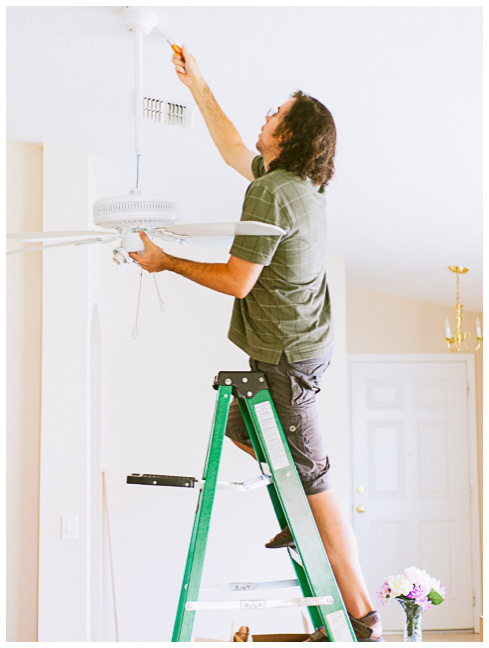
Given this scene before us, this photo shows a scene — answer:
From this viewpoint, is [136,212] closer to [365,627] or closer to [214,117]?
[214,117]

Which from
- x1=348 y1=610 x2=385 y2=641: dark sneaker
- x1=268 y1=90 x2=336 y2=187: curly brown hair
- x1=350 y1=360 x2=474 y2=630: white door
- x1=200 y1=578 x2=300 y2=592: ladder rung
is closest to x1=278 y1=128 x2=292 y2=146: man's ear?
x1=268 y1=90 x2=336 y2=187: curly brown hair

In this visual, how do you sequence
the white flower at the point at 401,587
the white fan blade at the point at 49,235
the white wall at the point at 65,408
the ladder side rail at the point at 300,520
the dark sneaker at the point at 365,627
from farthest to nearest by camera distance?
the white wall at the point at 65,408 < the white flower at the point at 401,587 < the dark sneaker at the point at 365,627 < the ladder side rail at the point at 300,520 < the white fan blade at the point at 49,235

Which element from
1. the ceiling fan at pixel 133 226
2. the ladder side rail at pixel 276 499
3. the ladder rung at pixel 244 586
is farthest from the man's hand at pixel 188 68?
the ladder rung at pixel 244 586

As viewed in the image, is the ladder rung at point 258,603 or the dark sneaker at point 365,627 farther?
the dark sneaker at point 365,627

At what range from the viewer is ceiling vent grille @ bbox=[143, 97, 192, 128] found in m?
2.61

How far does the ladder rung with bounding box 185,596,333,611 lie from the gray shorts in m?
0.28

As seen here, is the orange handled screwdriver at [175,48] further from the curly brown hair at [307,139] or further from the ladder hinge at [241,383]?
the ladder hinge at [241,383]

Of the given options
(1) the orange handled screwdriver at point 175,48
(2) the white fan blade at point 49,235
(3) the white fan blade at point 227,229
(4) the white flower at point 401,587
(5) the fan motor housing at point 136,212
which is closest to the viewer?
(3) the white fan blade at point 227,229

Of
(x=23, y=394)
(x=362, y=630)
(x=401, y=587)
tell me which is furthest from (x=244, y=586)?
(x=23, y=394)

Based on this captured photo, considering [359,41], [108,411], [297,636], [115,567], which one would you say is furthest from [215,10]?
[115,567]

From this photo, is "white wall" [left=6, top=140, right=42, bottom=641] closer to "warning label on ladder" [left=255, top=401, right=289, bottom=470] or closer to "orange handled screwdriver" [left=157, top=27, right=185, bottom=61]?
"orange handled screwdriver" [left=157, top=27, right=185, bottom=61]

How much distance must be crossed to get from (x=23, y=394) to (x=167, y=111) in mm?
1668

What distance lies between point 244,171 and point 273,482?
41.2 inches

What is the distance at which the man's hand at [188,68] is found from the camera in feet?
7.95
